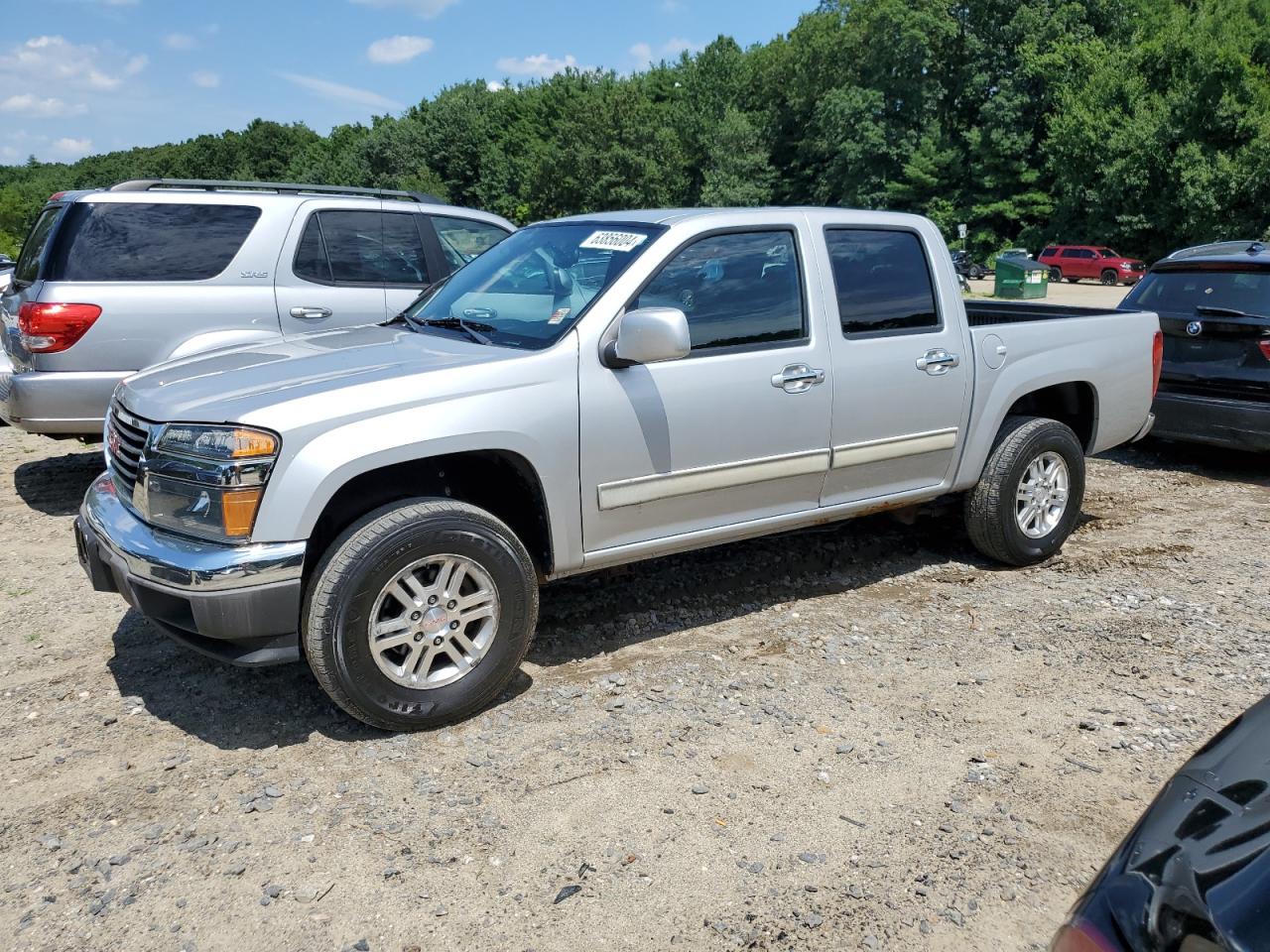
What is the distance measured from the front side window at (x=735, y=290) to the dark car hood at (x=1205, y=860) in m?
2.73

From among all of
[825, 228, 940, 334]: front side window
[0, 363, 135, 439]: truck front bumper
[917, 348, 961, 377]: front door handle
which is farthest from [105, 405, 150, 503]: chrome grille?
[917, 348, 961, 377]: front door handle

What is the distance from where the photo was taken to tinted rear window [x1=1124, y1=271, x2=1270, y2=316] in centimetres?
753

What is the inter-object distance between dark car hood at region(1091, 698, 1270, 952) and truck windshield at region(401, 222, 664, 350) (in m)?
2.73

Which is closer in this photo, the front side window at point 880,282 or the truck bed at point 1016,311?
the front side window at point 880,282

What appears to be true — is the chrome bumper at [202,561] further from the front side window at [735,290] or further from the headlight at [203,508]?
the front side window at [735,290]

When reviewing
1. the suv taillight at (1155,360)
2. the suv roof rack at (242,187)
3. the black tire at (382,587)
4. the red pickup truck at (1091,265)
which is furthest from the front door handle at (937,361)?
the red pickup truck at (1091,265)

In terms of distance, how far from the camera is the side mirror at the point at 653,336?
385 centimetres

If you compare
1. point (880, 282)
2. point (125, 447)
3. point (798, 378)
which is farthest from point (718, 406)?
point (125, 447)

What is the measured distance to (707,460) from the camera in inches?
169

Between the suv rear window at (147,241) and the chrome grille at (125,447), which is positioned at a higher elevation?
the suv rear window at (147,241)

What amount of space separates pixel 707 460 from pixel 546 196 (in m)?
77.7

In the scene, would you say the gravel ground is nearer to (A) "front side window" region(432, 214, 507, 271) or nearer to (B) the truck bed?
(B) the truck bed

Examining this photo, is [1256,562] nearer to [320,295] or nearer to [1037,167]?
[320,295]

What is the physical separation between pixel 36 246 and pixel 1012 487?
6173 millimetres
